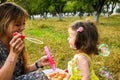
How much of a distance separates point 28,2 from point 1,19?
56.5m

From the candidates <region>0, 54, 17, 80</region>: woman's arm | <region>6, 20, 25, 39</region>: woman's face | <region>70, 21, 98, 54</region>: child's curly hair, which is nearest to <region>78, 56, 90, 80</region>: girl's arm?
<region>70, 21, 98, 54</region>: child's curly hair

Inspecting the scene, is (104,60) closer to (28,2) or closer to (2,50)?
(2,50)

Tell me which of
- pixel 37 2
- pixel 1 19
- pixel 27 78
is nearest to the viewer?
pixel 1 19

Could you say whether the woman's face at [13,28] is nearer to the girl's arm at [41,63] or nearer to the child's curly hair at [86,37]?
the girl's arm at [41,63]

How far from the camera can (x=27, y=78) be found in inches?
157

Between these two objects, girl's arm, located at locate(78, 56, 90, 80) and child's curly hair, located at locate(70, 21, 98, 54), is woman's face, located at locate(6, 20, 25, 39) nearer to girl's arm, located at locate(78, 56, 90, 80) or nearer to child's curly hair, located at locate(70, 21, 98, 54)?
child's curly hair, located at locate(70, 21, 98, 54)

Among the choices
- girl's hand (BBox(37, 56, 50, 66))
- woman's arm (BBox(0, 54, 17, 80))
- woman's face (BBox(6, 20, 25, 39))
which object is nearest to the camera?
woman's arm (BBox(0, 54, 17, 80))

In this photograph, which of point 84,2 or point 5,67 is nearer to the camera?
point 5,67

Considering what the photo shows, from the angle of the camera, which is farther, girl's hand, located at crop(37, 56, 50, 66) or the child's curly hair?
girl's hand, located at crop(37, 56, 50, 66)

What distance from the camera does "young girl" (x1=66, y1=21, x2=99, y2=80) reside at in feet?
13.3

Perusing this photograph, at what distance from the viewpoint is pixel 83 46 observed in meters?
4.11

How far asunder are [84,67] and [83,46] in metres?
0.25

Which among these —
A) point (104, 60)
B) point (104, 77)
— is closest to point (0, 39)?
point (104, 77)

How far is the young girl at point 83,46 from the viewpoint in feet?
13.3
